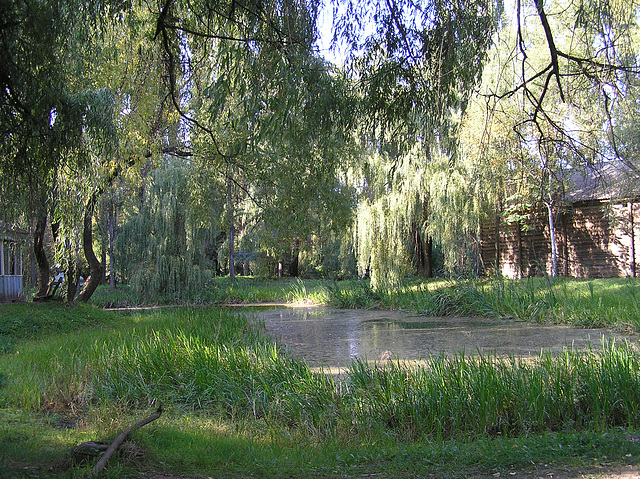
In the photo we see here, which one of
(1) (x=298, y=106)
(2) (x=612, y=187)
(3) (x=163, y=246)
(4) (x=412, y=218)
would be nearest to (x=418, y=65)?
(1) (x=298, y=106)

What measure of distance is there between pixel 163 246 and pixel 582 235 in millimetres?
12905

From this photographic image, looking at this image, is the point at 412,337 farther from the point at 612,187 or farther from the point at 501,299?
the point at 612,187

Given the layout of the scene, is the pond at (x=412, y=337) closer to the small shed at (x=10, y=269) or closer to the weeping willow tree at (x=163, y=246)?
the weeping willow tree at (x=163, y=246)

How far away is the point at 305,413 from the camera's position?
4102 millimetres

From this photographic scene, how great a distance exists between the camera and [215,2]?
411 centimetres

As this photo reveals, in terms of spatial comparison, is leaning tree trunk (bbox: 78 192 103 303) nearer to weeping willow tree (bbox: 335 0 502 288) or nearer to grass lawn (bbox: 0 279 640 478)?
grass lawn (bbox: 0 279 640 478)

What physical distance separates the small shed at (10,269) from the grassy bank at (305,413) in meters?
10.8

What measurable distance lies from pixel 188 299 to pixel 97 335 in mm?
8799

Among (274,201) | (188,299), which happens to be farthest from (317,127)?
(188,299)

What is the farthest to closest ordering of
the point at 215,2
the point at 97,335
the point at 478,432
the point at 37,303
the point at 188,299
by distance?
the point at 188,299 < the point at 37,303 < the point at 97,335 < the point at 215,2 < the point at 478,432

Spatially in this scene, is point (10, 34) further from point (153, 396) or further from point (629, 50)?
point (629, 50)

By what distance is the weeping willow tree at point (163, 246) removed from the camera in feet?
52.0

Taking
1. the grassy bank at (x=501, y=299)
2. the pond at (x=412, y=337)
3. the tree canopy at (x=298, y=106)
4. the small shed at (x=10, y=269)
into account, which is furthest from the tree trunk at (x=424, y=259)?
the small shed at (x=10, y=269)

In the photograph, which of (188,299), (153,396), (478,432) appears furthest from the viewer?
(188,299)
